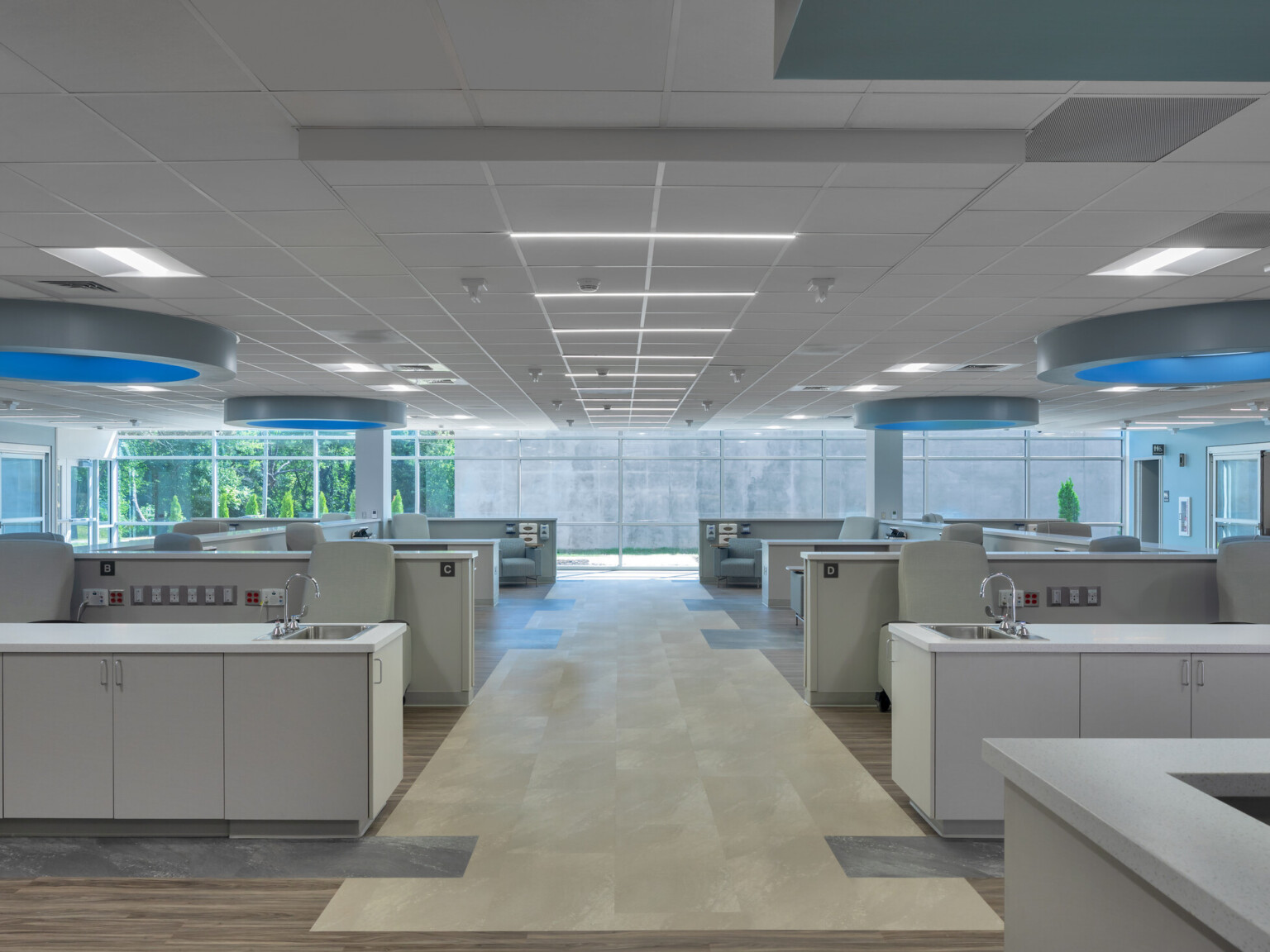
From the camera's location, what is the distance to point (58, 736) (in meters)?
3.56

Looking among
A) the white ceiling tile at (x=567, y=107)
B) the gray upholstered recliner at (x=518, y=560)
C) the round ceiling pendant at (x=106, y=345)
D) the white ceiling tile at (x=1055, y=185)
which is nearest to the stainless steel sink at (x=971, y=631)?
the white ceiling tile at (x=1055, y=185)

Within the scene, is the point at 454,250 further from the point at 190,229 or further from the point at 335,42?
the point at 335,42

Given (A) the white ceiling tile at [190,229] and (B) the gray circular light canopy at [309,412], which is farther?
(B) the gray circular light canopy at [309,412]

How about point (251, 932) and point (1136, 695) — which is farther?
point (1136, 695)

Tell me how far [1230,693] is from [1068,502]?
57.7ft

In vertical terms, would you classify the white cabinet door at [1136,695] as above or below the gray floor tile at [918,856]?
above

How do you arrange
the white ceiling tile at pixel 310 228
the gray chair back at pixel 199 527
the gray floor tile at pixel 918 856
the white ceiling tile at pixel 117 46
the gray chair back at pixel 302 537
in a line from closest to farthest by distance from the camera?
1. the white ceiling tile at pixel 117 46
2. the gray floor tile at pixel 918 856
3. the white ceiling tile at pixel 310 228
4. the gray chair back at pixel 302 537
5. the gray chair back at pixel 199 527

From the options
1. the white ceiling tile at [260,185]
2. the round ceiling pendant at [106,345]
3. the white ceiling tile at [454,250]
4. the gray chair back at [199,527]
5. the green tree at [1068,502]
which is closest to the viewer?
the white ceiling tile at [260,185]

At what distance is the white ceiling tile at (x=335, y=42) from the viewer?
8.03 feet

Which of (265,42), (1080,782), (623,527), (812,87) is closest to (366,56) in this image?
(265,42)

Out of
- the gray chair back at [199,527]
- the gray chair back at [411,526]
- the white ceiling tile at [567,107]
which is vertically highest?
the white ceiling tile at [567,107]

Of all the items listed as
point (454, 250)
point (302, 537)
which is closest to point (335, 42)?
point (454, 250)

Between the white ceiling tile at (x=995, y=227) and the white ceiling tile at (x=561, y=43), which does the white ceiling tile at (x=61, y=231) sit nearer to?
the white ceiling tile at (x=561, y=43)

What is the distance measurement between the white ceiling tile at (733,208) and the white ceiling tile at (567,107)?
2.15 feet
